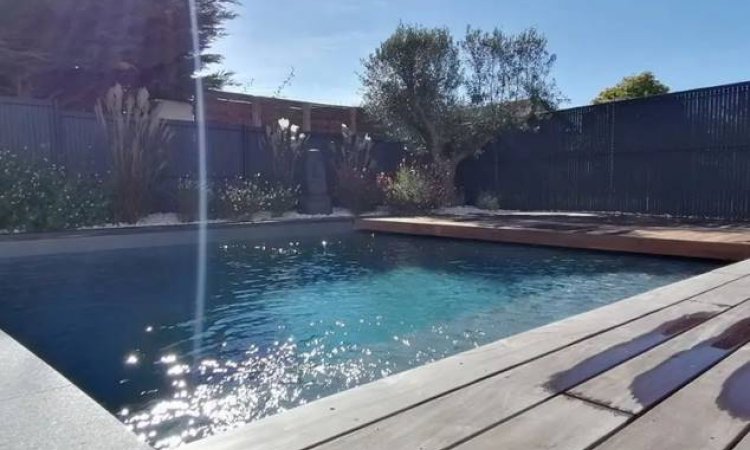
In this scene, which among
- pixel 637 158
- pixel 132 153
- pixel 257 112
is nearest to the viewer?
pixel 132 153

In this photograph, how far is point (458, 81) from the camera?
9.55 m

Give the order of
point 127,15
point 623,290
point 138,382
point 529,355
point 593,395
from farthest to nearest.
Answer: point 127,15 → point 623,290 → point 138,382 → point 529,355 → point 593,395

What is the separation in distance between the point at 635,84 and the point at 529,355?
1701cm

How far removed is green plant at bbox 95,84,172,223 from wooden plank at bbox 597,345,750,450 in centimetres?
710

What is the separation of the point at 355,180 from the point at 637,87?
1114 cm

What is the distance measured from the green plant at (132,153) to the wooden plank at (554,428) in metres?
6.98

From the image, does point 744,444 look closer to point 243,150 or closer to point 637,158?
point 637,158

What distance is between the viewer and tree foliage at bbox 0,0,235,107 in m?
9.41

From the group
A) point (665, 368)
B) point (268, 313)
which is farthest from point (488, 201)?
point (665, 368)

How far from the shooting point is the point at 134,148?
7.09 metres

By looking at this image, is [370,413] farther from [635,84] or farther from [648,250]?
[635,84]

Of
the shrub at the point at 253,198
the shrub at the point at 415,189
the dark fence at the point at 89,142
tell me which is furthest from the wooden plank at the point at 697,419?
the shrub at the point at 415,189

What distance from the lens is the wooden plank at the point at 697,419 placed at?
1.07 m

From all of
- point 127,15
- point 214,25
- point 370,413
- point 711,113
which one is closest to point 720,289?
point 370,413
